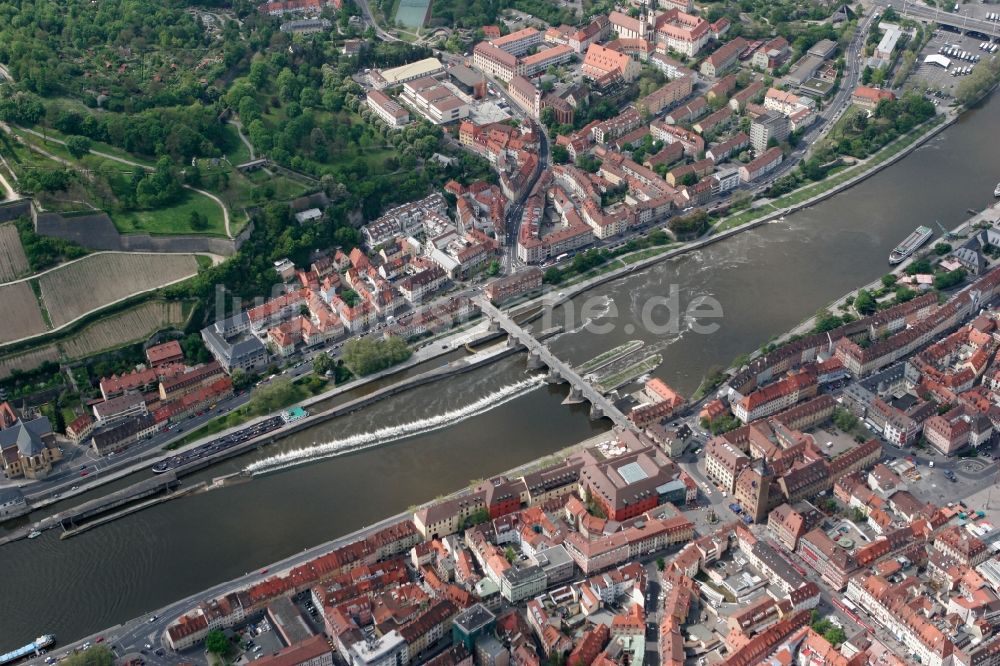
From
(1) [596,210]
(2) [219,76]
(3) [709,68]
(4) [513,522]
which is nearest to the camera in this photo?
(4) [513,522]

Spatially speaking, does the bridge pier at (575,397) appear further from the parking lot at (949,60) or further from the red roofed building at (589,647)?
the parking lot at (949,60)

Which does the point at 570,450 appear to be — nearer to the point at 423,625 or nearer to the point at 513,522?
the point at 513,522

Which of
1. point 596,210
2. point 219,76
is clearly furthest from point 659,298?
point 219,76

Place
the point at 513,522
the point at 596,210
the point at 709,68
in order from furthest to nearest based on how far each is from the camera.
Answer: the point at 709,68, the point at 596,210, the point at 513,522

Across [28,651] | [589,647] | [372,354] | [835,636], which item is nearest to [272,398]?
[372,354]

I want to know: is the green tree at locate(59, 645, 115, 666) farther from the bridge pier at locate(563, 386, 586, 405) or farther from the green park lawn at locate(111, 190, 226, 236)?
the green park lawn at locate(111, 190, 226, 236)

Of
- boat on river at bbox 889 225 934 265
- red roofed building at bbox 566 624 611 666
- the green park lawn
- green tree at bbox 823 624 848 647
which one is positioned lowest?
boat on river at bbox 889 225 934 265

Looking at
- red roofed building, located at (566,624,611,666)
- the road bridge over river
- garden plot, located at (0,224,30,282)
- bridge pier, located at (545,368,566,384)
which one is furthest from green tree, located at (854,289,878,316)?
garden plot, located at (0,224,30,282)
